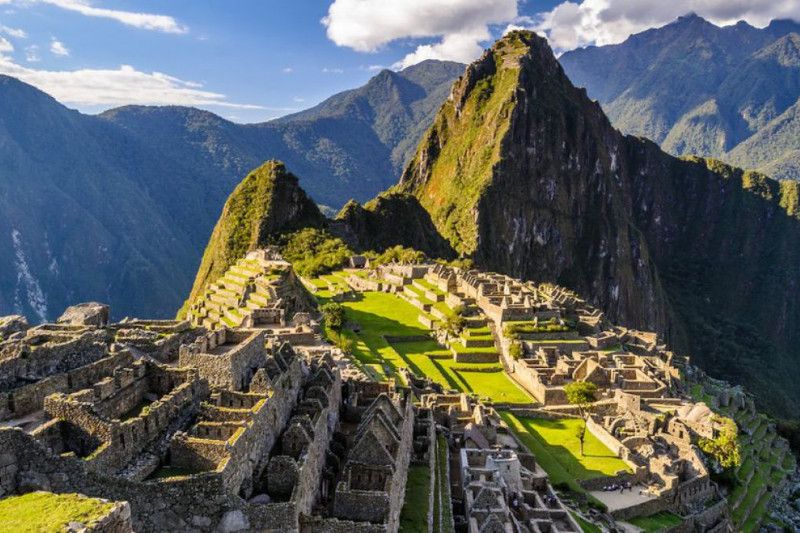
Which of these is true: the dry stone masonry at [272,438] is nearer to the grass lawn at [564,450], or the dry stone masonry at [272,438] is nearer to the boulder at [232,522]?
the boulder at [232,522]

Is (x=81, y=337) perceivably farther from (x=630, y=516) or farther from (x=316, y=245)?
(x=316, y=245)

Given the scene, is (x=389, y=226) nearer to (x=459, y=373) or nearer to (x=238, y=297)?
(x=238, y=297)

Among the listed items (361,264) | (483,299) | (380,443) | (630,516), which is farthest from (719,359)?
(380,443)

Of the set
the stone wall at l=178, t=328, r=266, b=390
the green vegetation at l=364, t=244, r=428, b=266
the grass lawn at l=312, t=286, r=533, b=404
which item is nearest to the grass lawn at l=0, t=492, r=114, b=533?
the stone wall at l=178, t=328, r=266, b=390

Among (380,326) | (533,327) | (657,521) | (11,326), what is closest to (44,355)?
(11,326)

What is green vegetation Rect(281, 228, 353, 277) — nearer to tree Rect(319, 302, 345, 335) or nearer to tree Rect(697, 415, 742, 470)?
tree Rect(319, 302, 345, 335)

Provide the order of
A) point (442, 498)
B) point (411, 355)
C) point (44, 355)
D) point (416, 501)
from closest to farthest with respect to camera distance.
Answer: point (44, 355)
point (416, 501)
point (442, 498)
point (411, 355)
